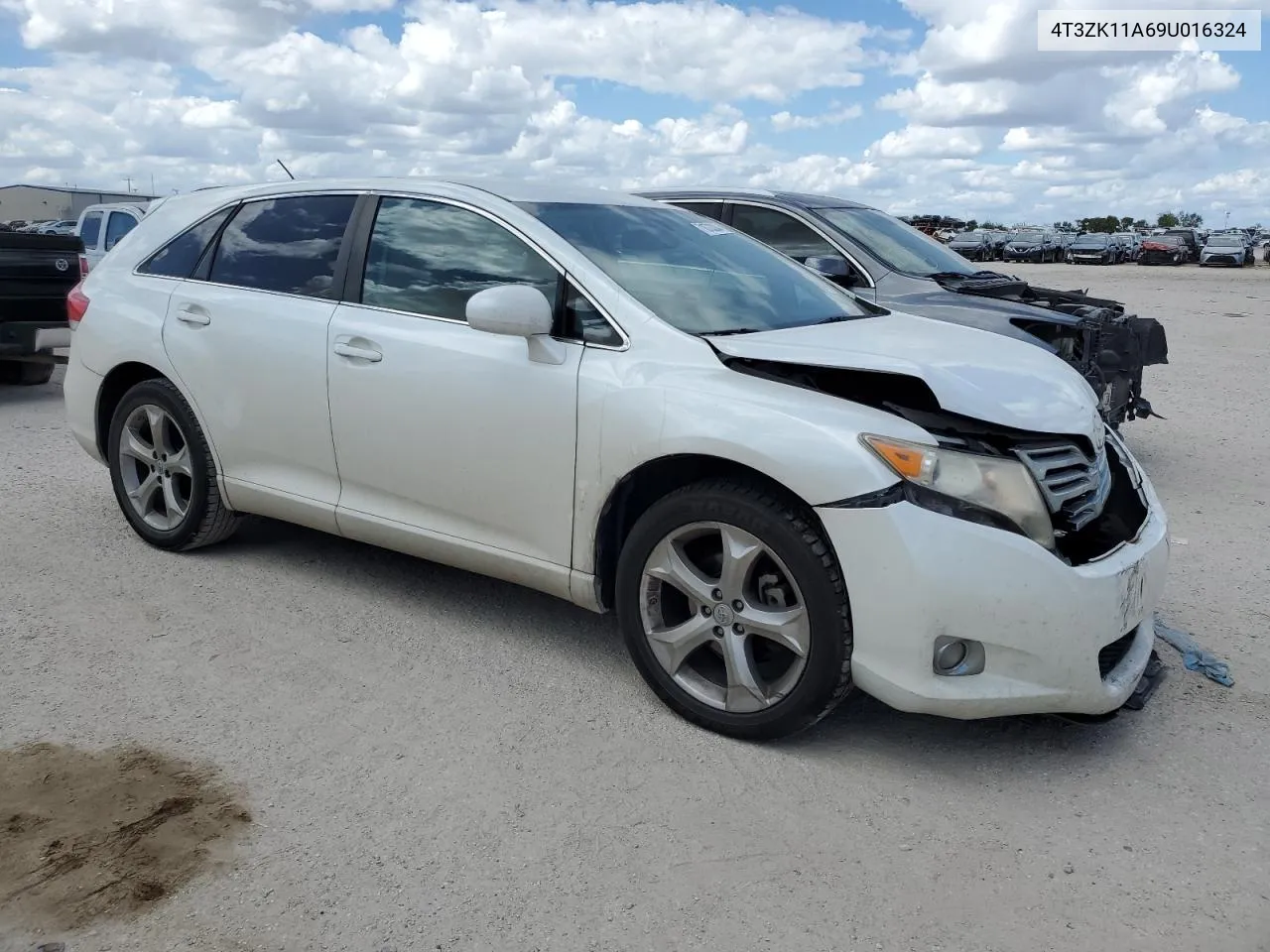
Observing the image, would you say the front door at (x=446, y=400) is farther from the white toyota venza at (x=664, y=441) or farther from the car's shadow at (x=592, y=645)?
the car's shadow at (x=592, y=645)

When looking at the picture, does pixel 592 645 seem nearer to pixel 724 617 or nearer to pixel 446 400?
pixel 724 617

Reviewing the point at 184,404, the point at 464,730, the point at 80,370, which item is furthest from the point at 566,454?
the point at 80,370

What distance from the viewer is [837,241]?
7461 mm

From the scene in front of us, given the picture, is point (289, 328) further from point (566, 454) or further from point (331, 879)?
point (331, 879)

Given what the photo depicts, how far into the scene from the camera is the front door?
12.5 ft

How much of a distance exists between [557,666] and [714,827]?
119cm

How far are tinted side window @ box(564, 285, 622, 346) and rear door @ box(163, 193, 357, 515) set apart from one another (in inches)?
43.7

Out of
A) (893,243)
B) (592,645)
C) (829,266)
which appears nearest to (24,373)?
(829,266)

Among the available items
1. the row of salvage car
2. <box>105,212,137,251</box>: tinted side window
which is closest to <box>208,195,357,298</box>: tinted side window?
<box>105,212,137,251</box>: tinted side window

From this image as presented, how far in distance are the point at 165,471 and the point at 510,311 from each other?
2317 mm

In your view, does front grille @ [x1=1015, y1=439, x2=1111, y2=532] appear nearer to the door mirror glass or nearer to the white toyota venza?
the white toyota venza

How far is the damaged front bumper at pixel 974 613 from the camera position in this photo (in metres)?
3.10

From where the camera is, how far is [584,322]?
3822mm

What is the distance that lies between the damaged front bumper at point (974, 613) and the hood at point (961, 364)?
1.43 ft
